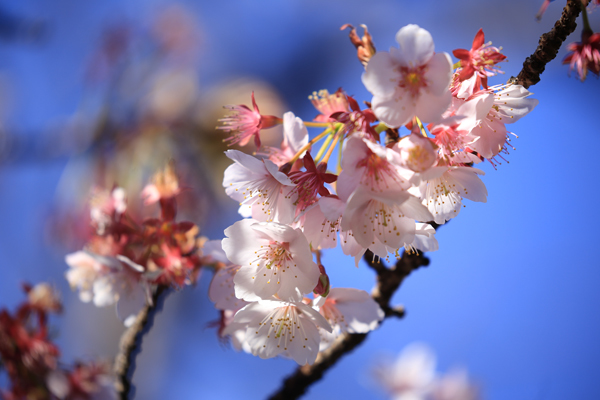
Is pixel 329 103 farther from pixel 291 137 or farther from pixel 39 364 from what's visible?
pixel 39 364

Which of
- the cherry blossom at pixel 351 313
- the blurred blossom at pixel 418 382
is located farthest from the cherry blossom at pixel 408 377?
the cherry blossom at pixel 351 313

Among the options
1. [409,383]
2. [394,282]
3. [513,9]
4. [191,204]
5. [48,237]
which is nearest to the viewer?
[394,282]

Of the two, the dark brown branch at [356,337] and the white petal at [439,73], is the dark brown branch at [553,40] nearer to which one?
the white petal at [439,73]

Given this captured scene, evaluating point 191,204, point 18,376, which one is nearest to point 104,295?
point 18,376

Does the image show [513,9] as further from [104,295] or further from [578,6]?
[104,295]

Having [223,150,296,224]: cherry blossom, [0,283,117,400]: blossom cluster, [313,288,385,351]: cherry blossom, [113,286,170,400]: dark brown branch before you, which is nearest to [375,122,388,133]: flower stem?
[223,150,296,224]: cherry blossom

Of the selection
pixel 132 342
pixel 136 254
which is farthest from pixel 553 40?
pixel 132 342
